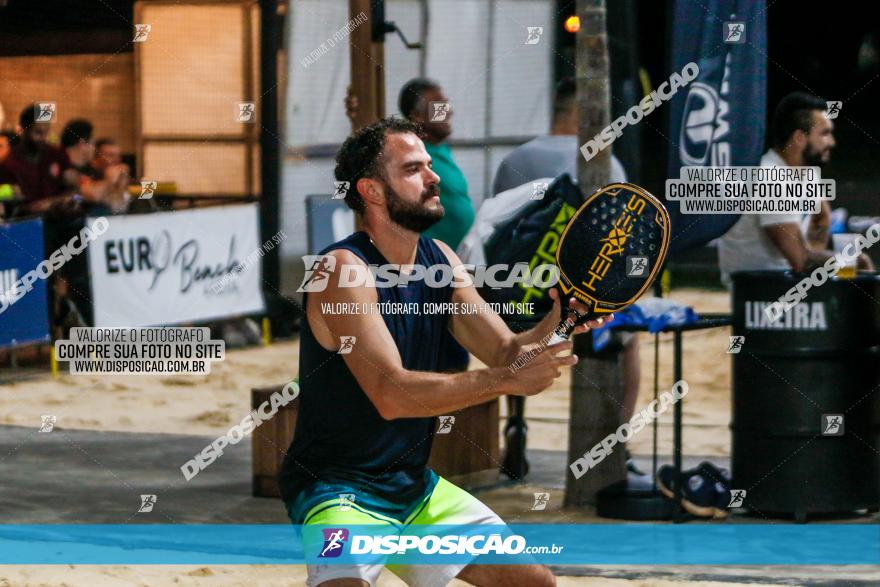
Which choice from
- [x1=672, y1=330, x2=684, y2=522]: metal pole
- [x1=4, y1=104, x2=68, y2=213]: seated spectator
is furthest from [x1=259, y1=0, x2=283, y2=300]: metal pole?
[x1=672, y1=330, x2=684, y2=522]: metal pole

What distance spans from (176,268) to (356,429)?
8.60 metres

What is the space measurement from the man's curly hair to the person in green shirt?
3.73m

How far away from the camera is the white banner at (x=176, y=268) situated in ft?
39.6

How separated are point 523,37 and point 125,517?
921cm

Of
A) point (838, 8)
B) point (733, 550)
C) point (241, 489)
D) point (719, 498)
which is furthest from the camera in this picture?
point (838, 8)

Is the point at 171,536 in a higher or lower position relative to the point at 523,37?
lower

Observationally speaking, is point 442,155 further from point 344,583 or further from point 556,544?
point 344,583

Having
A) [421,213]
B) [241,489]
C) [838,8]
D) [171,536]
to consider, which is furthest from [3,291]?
[838,8]

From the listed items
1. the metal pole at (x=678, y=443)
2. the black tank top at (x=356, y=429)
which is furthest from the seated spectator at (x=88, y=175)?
the black tank top at (x=356, y=429)

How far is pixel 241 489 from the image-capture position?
8.08 m

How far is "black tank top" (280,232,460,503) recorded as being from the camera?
14.0 feet

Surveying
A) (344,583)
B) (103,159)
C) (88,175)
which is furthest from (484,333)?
(103,159)

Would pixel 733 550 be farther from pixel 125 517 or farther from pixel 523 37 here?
pixel 523 37

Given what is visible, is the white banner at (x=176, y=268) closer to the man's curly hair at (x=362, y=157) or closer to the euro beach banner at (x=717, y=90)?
the euro beach banner at (x=717, y=90)
